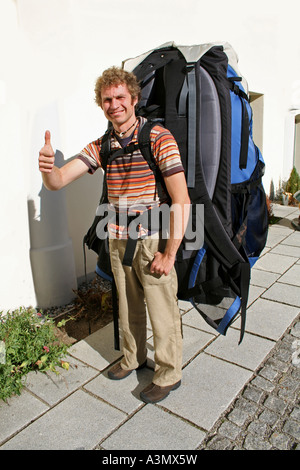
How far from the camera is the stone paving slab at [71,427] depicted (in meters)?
2.03

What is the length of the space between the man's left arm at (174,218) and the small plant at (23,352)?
3.61ft

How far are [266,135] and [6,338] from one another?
6430 mm

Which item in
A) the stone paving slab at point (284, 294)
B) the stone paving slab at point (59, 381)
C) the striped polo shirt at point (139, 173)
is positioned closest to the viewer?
the striped polo shirt at point (139, 173)

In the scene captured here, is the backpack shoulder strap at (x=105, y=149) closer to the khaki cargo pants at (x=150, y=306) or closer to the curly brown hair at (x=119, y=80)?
the curly brown hair at (x=119, y=80)

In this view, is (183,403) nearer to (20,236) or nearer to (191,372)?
(191,372)

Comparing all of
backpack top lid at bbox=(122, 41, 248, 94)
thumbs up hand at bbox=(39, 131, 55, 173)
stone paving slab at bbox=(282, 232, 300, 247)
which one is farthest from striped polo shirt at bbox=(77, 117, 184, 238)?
stone paving slab at bbox=(282, 232, 300, 247)

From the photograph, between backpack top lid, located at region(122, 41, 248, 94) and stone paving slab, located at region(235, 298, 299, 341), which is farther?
stone paving slab, located at region(235, 298, 299, 341)

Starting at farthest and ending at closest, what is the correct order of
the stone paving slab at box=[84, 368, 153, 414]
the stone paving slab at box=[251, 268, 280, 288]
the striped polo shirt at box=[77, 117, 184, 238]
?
1. the stone paving slab at box=[251, 268, 280, 288]
2. the stone paving slab at box=[84, 368, 153, 414]
3. the striped polo shirt at box=[77, 117, 184, 238]

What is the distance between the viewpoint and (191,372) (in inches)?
102

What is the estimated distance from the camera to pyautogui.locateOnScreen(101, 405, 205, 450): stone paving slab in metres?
2.00

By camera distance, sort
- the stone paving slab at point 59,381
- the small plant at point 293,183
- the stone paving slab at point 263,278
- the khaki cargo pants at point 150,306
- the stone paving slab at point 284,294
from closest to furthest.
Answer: the khaki cargo pants at point 150,306
the stone paving slab at point 59,381
the stone paving slab at point 284,294
the stone paving slab at point 263,278
the small plant at point 293,183

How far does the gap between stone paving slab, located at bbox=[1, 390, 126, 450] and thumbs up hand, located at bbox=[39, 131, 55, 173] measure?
1.43 m

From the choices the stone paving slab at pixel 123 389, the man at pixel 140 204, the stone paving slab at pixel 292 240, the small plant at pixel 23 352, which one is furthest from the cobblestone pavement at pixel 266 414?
the stone paving slab at pixel 292 240

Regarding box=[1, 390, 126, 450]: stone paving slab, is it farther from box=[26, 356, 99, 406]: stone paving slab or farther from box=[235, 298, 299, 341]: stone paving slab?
box=[235, 298, 299, 341]: stone paving slab
